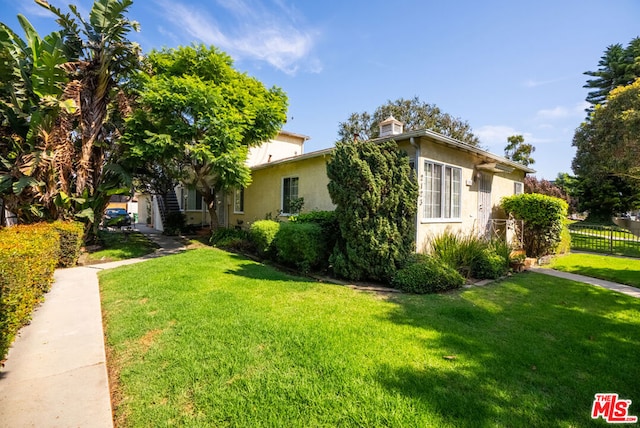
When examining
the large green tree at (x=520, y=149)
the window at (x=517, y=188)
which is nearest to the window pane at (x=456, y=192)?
the window at (x=517, y=188)

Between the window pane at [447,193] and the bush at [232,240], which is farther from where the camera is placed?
the bush at [232,240]

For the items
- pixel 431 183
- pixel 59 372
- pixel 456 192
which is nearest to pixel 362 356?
pixel 59 372

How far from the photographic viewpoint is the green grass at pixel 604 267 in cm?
817

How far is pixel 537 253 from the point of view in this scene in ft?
35.4

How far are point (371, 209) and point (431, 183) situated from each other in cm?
322

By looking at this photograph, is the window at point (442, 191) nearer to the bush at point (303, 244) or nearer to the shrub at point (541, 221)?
the shrub at point (541, 221)

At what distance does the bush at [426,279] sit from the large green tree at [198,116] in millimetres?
7436

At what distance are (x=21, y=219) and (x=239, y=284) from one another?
→ 9825 mm

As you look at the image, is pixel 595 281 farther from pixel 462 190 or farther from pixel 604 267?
pixel 462 190

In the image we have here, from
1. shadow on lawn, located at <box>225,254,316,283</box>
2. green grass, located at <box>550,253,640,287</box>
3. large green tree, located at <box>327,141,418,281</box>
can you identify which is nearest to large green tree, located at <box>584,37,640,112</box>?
green grass, located at <box>550,253,640,287</box>

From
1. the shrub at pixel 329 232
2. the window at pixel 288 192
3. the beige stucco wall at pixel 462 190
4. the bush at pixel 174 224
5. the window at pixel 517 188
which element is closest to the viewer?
the shrub at pixel 329 232

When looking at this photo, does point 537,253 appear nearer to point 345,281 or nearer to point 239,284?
point 345,281

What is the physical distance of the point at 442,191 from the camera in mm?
9289

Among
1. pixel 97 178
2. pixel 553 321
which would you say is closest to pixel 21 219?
pixel 97 178
